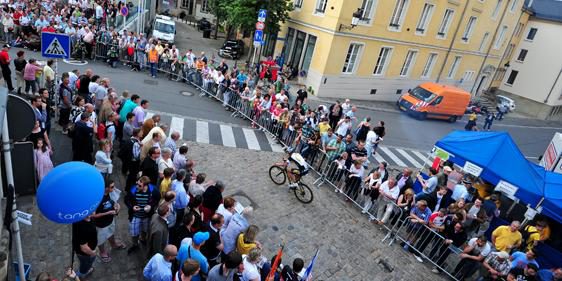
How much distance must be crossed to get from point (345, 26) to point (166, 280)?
1923 centimetres

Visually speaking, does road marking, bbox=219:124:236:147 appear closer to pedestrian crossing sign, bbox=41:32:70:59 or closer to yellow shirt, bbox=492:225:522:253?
pedestrian crossing sign, bbox=41:32:70:59

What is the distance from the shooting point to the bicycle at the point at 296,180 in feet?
32.4

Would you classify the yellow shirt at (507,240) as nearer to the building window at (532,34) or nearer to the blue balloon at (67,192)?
the blue balloon at (67,192)

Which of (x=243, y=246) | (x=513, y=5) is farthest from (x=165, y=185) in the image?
(x=513, y=5)

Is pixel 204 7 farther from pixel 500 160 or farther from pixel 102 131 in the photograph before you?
pixel 500 160

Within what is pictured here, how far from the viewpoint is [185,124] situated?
43.2 ft

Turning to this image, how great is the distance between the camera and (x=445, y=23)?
2688cm

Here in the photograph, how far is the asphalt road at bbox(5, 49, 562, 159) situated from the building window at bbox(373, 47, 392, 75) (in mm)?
3234

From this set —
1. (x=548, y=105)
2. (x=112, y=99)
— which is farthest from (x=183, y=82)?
(x=548, y=105)

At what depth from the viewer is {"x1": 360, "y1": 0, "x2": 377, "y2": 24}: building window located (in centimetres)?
2173

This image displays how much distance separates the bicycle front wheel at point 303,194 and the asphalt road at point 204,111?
Answer: 5557 mm

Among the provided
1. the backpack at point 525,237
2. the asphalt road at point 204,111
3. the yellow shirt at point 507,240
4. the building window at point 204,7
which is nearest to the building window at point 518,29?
the asphalt road at point 204,111

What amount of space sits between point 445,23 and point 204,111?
21164 millimetres

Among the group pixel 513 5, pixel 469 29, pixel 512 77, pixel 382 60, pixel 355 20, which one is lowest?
pixel 382 60
